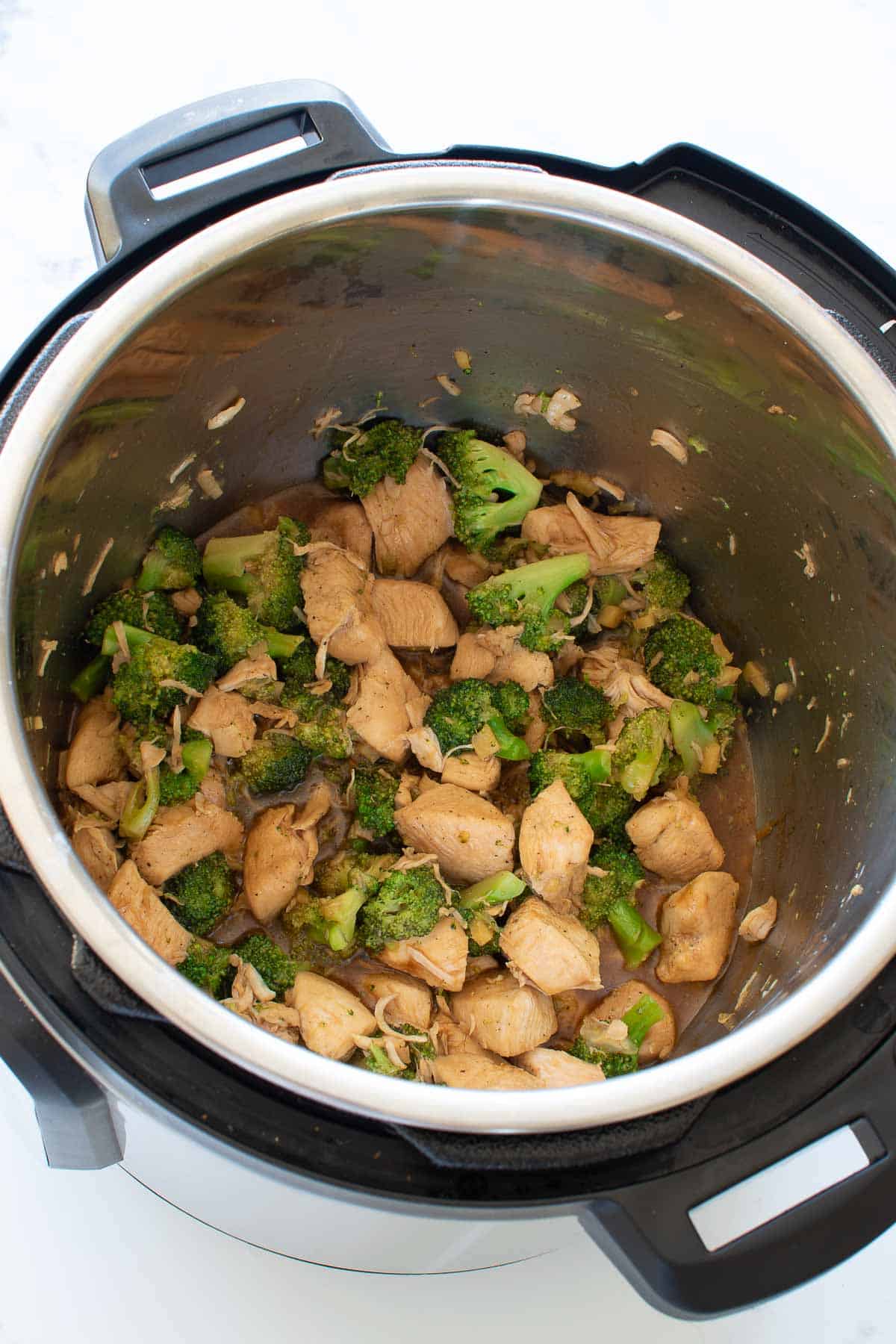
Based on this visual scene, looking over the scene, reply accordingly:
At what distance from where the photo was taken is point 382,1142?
4.07 feet

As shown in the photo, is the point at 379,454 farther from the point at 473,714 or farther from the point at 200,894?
the point at 200,894

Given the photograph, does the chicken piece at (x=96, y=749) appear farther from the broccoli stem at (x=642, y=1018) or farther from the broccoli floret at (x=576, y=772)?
the broccoli stem at (x=642, y=1018)

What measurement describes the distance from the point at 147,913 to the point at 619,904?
2.58ft

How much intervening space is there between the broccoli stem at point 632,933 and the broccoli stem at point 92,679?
3.05ft

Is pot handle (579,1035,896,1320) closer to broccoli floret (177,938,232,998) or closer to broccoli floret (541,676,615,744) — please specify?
broccoli floret (177,938,232,998)

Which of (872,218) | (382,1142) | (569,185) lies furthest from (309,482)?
(872,218)

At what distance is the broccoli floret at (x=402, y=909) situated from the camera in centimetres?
173

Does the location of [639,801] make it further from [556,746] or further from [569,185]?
[569,185]

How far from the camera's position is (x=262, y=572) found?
6.31 ft

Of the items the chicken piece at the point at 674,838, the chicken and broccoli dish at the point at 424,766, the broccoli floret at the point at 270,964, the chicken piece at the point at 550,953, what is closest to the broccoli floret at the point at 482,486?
the chicken and broccoli dish at the point at 424,766

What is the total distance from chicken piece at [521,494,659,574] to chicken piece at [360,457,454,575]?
0.55ft

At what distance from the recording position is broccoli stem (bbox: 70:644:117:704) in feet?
5.74

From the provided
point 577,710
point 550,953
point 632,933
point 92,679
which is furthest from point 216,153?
point 632,933

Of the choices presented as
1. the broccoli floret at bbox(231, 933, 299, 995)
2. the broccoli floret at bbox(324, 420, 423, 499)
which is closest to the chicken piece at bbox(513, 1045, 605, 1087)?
the broccoli floret at bbox(231, 933, 299, 995)
